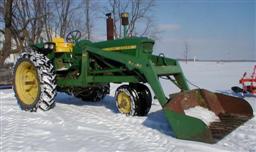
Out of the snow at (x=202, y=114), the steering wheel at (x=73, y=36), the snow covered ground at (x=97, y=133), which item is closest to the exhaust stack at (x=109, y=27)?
the steering wheel at (x=73, y=36)

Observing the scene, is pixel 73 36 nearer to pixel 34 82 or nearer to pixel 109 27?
pixel 109 27

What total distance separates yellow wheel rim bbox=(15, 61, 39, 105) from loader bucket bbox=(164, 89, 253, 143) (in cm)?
339

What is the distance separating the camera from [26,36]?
2047 cm

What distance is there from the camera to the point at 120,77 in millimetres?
6547

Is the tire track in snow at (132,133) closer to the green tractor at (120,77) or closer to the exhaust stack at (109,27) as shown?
the green tractor at (120,77)

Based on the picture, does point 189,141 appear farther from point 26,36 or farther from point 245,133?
point 26,36

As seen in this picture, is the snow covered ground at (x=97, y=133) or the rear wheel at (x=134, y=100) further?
the rear wheel at (x=134, y=100)

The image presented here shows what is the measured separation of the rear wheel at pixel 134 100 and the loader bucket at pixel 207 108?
0.78 m

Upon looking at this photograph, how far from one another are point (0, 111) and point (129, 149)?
4076 millimetres

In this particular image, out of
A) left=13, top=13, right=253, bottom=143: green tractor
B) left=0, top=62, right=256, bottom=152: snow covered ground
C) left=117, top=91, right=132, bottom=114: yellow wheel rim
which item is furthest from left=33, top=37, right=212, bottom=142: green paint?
left=0, top=62, right=256, bottom=152: snow covered ground

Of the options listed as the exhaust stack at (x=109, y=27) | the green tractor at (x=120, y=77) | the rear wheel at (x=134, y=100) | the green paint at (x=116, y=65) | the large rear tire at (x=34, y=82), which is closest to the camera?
the green tractor at (x=120, y=77)

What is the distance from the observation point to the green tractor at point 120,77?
19.2 feet

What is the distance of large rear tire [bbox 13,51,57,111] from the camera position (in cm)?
703

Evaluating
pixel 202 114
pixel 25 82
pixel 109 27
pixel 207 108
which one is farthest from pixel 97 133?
pixel 25 82
